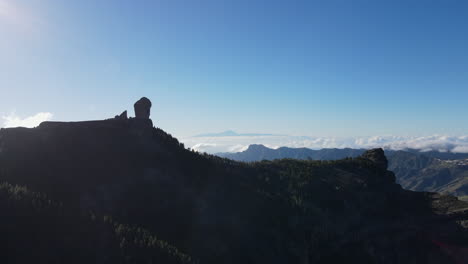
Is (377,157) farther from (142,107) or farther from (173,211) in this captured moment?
(173,211)

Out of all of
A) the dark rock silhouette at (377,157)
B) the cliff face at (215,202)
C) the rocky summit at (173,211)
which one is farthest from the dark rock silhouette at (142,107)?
the dark rock silhouette at (377,157)

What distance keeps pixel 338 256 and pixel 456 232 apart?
29.6 m

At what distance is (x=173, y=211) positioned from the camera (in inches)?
1913

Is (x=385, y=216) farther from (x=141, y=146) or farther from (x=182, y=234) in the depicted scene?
(x=141, y=146)

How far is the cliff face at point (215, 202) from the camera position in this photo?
42.9 m

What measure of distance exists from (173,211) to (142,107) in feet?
95.8

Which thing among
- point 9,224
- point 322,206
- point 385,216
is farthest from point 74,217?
point 385,216

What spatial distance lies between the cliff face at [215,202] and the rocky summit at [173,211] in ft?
0.77

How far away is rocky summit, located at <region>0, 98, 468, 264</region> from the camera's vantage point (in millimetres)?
Result: 27369

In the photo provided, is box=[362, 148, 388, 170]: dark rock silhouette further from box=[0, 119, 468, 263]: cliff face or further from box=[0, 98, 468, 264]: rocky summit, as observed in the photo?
box=[0, 98, 468, 264]: rocky summit

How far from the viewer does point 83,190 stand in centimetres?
4159

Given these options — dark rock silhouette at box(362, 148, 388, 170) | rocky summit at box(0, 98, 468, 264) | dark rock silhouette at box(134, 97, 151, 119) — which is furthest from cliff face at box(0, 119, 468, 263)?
dark rock silhouette at box(362, 148, 388, 170)

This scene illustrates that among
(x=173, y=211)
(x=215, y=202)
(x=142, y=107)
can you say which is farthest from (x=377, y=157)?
(x=173, y=211)

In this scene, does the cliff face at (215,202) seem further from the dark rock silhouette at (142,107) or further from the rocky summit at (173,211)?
the dark rock silhouette at (142,107)
